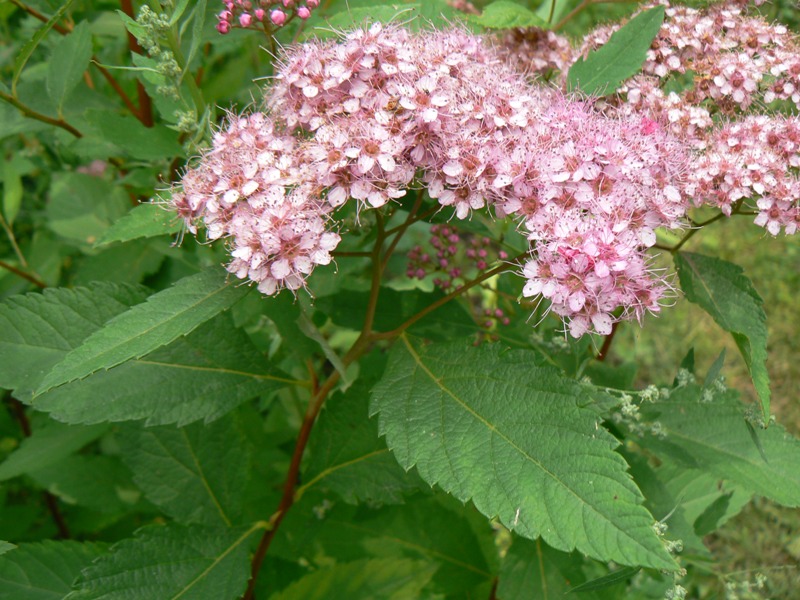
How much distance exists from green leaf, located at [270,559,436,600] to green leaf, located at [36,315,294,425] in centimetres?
52

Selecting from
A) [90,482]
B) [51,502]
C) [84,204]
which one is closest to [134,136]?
[84,204]

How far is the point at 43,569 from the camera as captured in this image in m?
1.80

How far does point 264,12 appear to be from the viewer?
169 centimetres

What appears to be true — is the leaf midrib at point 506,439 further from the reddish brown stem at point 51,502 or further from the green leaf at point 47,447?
the reddish brown stem at point 51,502

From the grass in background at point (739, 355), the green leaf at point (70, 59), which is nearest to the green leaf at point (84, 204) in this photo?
the green leaf at point (70, 59)

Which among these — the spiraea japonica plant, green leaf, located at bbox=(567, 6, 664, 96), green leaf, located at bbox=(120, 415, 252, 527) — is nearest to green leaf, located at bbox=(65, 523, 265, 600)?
the spiraea japonica plant

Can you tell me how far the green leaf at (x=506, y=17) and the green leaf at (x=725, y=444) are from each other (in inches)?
38.9

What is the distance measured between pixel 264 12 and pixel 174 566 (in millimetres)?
1289

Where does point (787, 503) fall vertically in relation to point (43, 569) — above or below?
above

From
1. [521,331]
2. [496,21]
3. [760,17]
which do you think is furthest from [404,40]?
[760,17]

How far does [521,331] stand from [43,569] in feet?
4.42

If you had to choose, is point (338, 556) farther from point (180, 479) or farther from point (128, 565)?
point (128, 565)

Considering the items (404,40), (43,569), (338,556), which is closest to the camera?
(404,40)

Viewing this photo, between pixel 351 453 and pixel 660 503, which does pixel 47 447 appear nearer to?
pixel 351 453
